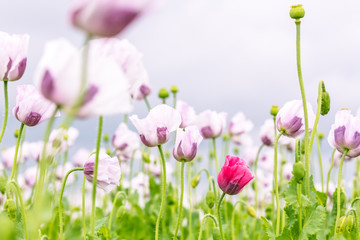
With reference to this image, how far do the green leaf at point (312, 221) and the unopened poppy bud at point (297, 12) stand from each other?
54cm

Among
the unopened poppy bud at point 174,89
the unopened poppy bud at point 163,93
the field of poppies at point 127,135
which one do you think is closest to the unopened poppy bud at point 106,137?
the field of poppies at point 127,135

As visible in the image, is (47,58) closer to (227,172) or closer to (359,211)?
(227,172)

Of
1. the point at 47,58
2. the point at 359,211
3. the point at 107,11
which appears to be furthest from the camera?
the point at 359,211

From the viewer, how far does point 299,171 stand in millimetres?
1404

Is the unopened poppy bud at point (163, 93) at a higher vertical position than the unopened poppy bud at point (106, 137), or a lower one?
higher

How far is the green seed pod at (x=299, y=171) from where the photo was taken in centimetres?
140

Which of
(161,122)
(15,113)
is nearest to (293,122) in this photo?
(161,122)

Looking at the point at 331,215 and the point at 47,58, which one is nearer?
the point at 47,58

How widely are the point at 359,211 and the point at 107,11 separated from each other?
4.75 ft

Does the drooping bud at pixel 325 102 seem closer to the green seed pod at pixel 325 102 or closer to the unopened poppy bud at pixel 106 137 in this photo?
the green seed pod at pixel 325 102

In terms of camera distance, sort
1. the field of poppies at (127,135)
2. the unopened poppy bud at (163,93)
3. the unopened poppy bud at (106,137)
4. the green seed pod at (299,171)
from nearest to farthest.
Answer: the field of poppies at (127,135) < the green seed pod at (299,171) < the unopened poppy bud at (163,93) < the unopened poppy bud at (106,137)

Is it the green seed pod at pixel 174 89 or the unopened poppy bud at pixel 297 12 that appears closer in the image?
the unopened poppy bud at pixel 297 12

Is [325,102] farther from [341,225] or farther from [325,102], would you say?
[341,225]

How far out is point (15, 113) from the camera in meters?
1.41
